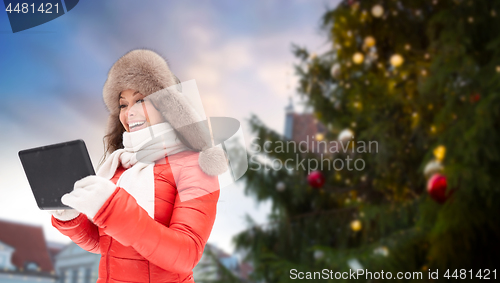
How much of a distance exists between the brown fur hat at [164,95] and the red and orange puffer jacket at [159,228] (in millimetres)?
25

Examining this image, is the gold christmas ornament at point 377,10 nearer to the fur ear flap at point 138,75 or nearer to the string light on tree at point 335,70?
the string light on tree at point 335,70

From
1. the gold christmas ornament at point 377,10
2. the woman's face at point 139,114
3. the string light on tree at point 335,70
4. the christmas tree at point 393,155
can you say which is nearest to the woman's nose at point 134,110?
the woman's face at point 139,114

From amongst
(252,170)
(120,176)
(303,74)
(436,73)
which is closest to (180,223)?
(120,176)

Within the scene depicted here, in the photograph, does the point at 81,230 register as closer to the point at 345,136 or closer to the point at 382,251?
the point at 382,251

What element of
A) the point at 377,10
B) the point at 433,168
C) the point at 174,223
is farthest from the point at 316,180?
the point at 174,223

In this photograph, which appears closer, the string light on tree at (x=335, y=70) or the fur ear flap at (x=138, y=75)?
the fur ear flap at (x=138, y=75)

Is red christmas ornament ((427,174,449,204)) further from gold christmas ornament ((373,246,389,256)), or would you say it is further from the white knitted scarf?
the white knitted scarf

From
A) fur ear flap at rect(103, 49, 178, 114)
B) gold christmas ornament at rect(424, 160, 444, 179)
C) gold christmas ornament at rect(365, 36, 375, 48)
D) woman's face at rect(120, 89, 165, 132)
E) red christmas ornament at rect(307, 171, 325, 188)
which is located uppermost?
gold christmas ornament at rect(365, 36, 375, 48)

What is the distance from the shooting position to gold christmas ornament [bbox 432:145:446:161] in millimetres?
1397

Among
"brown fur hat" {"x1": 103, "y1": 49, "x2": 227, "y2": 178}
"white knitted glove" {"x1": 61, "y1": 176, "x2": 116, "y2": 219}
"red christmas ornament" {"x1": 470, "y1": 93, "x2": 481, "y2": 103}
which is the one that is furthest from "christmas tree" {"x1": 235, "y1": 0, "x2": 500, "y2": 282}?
"white knitted glove" {"x1": 61, "y1": 176, "x2": 116, "y2": 219}

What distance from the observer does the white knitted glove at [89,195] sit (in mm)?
468

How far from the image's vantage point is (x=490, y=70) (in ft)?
4.40

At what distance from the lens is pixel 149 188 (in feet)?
1.93

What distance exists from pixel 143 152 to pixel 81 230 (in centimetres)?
17
